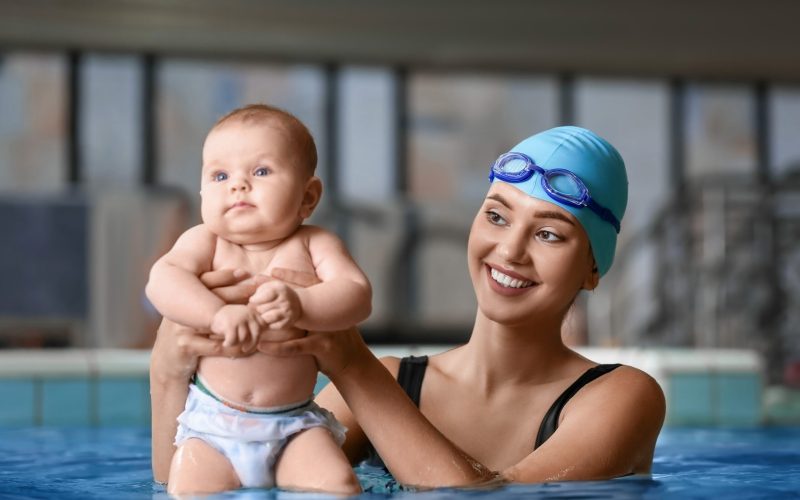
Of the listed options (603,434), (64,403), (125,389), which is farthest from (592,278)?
(64,403)

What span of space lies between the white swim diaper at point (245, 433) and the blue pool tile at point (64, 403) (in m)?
4.21

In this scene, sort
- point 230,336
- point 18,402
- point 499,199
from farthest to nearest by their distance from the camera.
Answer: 1. point 18,402
2. point 499,199
3. point 230,336

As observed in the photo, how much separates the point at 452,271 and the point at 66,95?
4.92 meters

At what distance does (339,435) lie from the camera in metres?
2.15

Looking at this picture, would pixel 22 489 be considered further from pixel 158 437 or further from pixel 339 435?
pixel 339 435

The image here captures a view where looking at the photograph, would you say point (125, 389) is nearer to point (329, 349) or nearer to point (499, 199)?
point (499, 199)

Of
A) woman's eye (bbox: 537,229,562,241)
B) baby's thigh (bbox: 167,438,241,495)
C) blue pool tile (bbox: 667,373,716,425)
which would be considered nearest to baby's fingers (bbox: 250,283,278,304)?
baby's thigh (bbox: 167,438,241,495)

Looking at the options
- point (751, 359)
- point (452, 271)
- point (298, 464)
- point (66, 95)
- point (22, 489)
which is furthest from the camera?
point (452, 271)

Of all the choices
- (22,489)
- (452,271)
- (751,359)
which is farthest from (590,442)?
(452,271)

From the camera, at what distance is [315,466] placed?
6.63 feet

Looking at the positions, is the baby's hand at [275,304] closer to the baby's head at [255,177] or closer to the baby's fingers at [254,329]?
the baby's fingers at [254,329]

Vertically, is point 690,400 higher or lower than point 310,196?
lower

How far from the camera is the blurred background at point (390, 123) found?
11.6 meters

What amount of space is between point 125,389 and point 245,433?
4.32 metres
